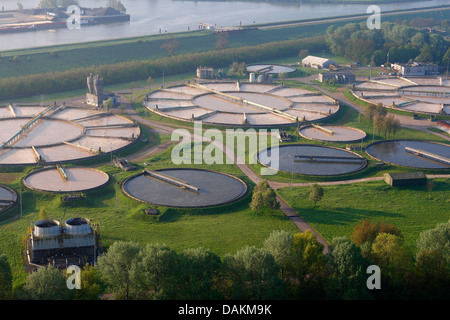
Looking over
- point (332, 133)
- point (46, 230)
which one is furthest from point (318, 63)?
point (46, 230)

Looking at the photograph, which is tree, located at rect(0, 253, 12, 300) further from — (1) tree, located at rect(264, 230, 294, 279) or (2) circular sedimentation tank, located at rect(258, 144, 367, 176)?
(2) circular sedimentation tank, located at rect(258, 144, 367, 176)

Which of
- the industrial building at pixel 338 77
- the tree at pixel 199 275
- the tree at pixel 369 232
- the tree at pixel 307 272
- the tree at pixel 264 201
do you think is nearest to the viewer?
the tree at pixel 199 275

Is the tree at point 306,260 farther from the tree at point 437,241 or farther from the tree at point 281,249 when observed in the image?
the tree at point 437,241

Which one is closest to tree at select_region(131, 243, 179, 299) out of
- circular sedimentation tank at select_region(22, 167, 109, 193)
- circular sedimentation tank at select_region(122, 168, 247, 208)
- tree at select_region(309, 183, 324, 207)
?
circular sedimentation tank at select_region(122, 168, 247, 208)

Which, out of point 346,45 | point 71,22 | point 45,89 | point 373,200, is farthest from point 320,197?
point 71,22

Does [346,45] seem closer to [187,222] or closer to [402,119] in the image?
[402,119]

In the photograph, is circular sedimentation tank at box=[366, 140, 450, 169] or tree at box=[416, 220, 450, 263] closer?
tree at box=[416, 220, 450, 263]

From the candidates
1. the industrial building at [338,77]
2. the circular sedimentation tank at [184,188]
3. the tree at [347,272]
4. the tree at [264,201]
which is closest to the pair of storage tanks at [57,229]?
the circular sedimentation tank at [184,188]
